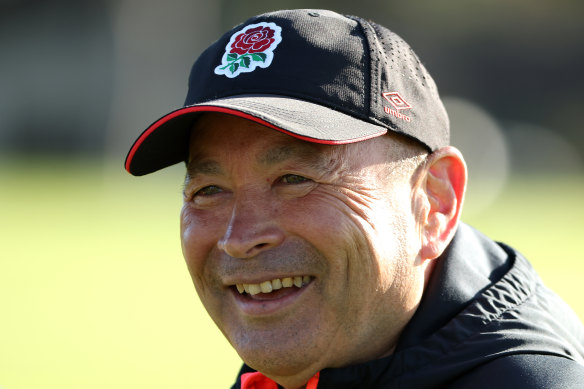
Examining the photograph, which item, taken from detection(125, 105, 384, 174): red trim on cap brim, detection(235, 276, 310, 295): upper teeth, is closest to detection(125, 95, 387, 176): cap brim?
detection(125, 105, 384, 174): red trim on cap brim

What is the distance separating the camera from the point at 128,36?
2211 cm

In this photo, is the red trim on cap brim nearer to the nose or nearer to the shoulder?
the nose

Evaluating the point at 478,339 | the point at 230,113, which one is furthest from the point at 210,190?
the point at 478,339

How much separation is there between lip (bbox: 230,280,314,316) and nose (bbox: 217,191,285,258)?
14cm

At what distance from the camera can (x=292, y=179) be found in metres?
2.07

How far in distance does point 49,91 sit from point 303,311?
866 inches

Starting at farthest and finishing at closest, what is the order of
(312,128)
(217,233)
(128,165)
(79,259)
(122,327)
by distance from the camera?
(79,259) → (122,327) → (128,165) → (217,233) → (312,128)

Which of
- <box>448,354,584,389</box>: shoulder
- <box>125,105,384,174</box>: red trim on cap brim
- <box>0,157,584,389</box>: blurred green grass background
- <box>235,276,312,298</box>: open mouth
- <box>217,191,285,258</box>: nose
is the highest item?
<box>125,105,384,174</box>: red trim on cap brim

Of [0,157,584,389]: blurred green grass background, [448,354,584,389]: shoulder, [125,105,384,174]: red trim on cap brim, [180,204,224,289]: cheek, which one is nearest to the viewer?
[448,354,584,389]: shoulder

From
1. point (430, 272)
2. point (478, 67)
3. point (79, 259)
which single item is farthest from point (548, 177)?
point (430, 272)

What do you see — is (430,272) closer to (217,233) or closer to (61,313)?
(217,233)

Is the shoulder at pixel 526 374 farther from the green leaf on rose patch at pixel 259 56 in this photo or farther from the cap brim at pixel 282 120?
the green leaf on rose patch at pixel 259 56

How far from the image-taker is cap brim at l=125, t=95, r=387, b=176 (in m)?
1.92

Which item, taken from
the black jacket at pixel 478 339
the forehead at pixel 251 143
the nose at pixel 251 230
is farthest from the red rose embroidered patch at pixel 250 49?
the black jacket at pixel 478 339
